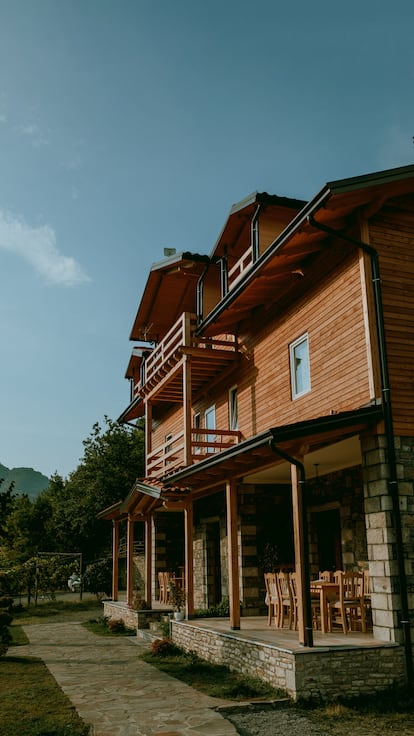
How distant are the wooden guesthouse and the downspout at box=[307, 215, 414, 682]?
0.8 inches

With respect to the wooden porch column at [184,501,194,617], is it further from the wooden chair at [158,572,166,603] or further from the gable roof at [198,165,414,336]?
the wooden chair at [158,572,166,603]

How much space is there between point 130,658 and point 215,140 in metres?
10.4

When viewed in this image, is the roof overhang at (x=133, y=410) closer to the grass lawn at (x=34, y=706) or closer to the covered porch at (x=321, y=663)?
the grass lawn at (x=34, y=706)

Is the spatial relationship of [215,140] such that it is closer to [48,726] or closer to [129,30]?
[129,30]

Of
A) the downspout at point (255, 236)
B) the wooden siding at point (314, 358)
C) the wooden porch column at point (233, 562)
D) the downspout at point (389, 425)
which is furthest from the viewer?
the downspout at point (255, 236)

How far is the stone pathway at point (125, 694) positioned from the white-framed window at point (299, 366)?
5491 millimetres

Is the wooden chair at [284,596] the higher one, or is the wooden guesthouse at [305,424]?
the wooden guesthouse at [305,424]

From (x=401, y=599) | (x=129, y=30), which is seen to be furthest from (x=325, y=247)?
(x=401, y=599)

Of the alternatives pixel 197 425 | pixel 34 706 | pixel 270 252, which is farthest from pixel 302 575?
pixel 197 425

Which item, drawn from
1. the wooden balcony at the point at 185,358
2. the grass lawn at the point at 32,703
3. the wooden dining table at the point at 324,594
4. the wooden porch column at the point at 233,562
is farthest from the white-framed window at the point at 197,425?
the wooden dining table at the point at 324,594

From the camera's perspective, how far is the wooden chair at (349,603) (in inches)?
393

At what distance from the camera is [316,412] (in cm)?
1142

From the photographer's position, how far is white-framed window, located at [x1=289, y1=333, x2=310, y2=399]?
12.1 m

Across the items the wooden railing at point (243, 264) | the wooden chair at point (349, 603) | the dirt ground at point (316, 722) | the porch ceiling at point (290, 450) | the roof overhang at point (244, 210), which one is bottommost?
the dirt ground at point (316, 722)
